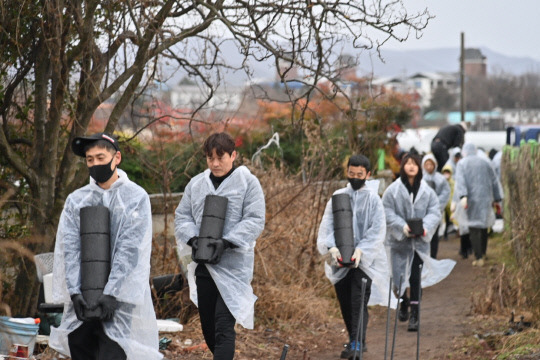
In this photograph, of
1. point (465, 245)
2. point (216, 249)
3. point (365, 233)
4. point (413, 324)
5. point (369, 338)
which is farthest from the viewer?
point (465, 245)

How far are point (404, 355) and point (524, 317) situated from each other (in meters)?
1.22

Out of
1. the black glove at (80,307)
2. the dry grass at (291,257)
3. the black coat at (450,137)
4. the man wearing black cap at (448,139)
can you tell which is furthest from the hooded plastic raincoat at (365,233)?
the black coat at (450,137)

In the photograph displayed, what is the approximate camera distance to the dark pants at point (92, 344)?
4.93 meters

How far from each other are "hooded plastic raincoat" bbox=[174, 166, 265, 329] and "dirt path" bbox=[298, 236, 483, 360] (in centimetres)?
192

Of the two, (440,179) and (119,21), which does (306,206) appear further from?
(119,21)

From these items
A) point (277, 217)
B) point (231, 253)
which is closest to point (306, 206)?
point (277, 217)

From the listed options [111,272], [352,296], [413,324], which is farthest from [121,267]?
[413,324]

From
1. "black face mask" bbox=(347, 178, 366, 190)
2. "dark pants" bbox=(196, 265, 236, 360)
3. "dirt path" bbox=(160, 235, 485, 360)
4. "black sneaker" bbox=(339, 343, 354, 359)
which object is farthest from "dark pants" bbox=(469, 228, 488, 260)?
"dark pants" bbox=(196, 265, 236, 360)

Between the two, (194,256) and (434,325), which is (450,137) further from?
(194,256)

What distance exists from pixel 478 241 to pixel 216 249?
26.1ft

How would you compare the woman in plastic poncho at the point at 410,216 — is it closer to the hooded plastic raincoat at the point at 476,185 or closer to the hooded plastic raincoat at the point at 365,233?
the hooded plastic raincoat at the point at 365,233

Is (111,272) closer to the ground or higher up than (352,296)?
higher up

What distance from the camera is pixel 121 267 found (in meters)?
4.90

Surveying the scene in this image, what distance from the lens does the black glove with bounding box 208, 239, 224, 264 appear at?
5719mm
